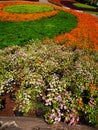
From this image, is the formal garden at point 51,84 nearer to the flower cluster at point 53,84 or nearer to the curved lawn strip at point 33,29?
the flower cluster at point 53,84

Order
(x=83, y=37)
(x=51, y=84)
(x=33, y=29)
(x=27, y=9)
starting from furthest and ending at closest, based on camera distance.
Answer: (x=27, y=9) → (x=33, y=29) → (x=83, y=37) → (x=51, y=84)

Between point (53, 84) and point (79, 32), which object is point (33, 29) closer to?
point (79, 32)

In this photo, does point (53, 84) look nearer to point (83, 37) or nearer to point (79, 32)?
point (83, 37)

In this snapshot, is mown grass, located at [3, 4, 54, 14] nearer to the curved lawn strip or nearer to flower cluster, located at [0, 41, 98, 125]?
the curved lawn strip

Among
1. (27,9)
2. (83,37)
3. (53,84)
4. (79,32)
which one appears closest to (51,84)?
(53,84)

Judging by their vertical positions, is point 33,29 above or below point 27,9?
below

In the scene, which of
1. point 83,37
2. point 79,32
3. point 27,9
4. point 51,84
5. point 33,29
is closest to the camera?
point 51,84

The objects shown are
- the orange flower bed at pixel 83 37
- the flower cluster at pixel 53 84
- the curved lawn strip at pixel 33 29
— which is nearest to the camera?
the flower cluster at pixel 53 84

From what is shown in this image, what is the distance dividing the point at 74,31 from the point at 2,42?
14.3 ft

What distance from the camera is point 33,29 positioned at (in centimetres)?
1620

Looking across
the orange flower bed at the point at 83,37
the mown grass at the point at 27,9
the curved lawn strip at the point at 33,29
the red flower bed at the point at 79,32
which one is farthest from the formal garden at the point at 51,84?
the mown grass at the point at 27,9

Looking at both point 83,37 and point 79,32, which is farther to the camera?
point 79,32

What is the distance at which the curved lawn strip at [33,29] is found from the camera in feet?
47.2

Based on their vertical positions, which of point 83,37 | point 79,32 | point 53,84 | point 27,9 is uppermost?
point 27,9
